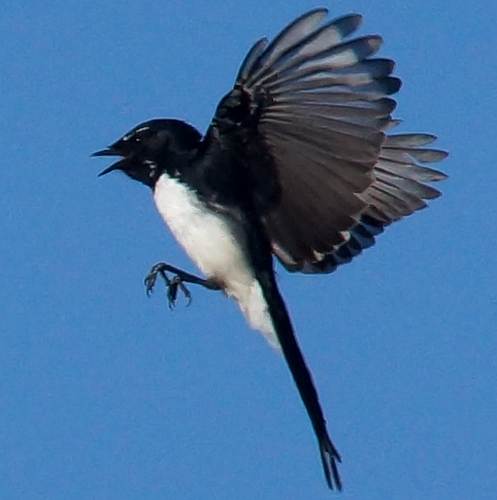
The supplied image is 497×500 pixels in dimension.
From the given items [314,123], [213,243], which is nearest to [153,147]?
[213,243]

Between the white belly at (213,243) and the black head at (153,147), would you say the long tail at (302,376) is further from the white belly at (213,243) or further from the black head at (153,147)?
the black head at (153,147)

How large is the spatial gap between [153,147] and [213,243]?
42cm

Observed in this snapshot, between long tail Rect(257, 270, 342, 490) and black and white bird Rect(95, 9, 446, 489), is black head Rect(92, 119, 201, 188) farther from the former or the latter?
long tail Rect(257, 270, 342, 490)

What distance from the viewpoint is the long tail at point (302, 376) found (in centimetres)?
778

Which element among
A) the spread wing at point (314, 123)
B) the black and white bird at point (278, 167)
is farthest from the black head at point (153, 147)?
the spread wing at point (314, 123)

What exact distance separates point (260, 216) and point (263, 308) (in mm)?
323

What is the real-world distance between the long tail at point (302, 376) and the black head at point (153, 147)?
0.52 m

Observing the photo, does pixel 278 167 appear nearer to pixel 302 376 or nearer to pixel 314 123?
pixel 314 123

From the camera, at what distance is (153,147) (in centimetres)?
794

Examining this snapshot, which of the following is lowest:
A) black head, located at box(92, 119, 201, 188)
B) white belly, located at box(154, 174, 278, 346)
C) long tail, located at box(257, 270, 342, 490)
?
long tail, located at box(257, 270, 342, 490)

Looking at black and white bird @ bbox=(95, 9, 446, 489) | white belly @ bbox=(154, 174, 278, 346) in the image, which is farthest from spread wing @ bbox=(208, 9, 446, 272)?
white belly @ bbox=(154, 174, 278, 346)

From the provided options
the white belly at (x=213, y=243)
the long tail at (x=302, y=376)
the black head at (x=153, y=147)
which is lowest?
the long tail at (x=302, y=376)

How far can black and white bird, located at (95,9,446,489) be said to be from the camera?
292 inches

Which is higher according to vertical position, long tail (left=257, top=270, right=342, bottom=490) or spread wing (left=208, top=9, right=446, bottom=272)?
spread wing (left=208, top=9, right=446, bottom=272)
